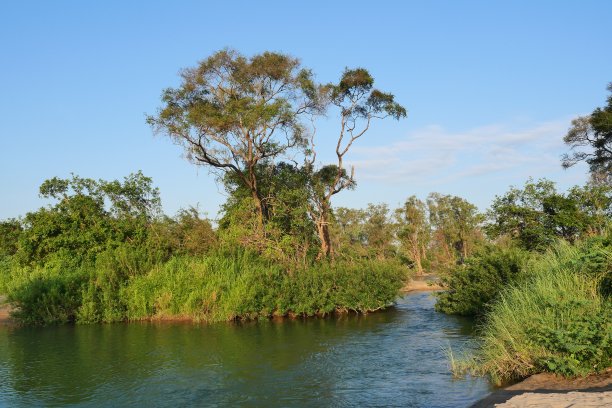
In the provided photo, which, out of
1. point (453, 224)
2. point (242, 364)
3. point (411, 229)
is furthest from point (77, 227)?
point (453, 224)

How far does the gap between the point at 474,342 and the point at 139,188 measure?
24.0 meters

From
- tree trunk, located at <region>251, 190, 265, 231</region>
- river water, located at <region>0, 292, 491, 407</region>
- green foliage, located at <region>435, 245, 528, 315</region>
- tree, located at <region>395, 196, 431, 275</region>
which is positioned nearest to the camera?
river water, located at <region>0, 292, 491, 407</region>

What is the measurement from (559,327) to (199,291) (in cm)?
1572

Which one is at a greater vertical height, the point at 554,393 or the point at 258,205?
the point at 258,205

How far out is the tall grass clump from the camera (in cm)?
990

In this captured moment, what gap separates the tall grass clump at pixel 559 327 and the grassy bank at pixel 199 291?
11.2 meters

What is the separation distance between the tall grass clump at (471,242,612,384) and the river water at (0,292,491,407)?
0.82 metres

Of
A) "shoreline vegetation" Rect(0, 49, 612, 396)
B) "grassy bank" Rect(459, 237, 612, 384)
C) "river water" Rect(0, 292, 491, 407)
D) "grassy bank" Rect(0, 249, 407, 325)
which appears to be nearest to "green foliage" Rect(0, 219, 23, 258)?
"shoreline vegetation" Rect(0, 49, 612, 396)

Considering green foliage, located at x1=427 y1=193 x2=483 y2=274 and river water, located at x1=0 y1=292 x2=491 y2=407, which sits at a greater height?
green foliage, located at x1=427 y1=193 x2=483 y2=274

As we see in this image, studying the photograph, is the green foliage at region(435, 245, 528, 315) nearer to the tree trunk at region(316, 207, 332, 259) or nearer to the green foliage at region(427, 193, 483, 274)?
the tree trunk at region(316, 207, 332, 259)

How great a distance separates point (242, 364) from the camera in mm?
14703

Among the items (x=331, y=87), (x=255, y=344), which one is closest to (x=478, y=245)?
(x=255, y=344)

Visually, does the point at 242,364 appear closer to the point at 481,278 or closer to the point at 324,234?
the point at 481,278

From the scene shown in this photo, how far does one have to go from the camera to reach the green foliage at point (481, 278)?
21031 mm
